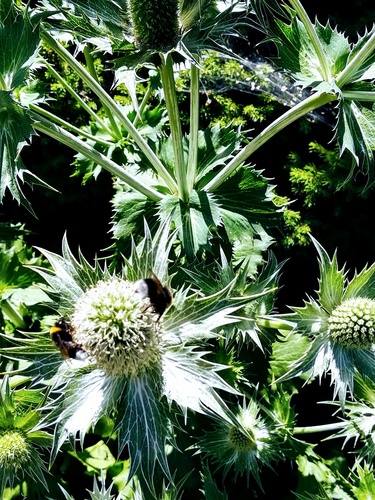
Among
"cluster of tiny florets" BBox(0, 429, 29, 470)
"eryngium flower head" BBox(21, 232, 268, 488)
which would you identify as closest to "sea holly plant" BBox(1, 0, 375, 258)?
"eryngium flower head" BBox(21, 232, 268, 488)

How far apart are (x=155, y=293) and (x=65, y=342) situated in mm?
251

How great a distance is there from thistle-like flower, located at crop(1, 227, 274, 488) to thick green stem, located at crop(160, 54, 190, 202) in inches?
12.0

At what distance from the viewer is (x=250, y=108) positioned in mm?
2457

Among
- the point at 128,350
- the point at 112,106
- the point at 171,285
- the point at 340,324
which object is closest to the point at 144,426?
the point at 128,350

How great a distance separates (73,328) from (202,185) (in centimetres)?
66

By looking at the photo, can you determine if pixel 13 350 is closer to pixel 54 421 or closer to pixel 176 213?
pixel 54 421

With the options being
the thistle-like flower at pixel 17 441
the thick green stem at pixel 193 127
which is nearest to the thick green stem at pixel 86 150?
the thick green stem at pixel 193 127

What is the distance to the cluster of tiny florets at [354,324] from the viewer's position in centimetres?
146

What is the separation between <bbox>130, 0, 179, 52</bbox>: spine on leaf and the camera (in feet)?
4.33

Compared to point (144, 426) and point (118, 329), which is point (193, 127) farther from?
point (144, 426)

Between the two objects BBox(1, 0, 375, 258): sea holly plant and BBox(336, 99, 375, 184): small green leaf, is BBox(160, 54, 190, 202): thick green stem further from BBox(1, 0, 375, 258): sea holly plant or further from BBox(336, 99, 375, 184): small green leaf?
BBox(336, 99, 375, 184): small green leaf

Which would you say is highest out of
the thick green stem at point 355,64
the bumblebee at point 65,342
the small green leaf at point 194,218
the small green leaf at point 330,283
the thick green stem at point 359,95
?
the thick green stem at point 355,64

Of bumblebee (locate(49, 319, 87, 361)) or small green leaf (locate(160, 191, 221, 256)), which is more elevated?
small green leaf (locate(160, 191, 221, 256))

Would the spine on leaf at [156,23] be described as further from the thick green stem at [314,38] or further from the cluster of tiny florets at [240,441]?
the cluster of tiny florets at [240,441]
